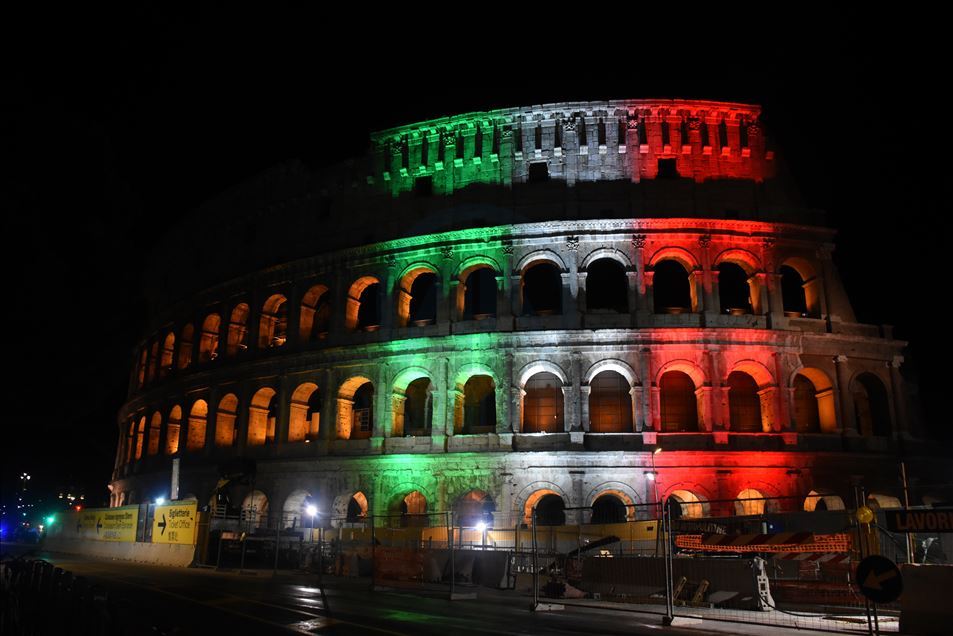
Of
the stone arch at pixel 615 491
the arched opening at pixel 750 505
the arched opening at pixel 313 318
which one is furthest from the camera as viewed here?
the arched opening at pixel 313 318

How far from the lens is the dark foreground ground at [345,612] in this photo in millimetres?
10656

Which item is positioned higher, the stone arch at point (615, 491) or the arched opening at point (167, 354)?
the arched opening at point (167, 354)

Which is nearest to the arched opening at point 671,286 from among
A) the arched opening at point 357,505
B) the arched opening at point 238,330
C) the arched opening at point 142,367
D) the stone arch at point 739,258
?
the stone arch at point 739,258

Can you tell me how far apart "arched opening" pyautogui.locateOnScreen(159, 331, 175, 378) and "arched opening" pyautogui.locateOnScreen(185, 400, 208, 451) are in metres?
4.97

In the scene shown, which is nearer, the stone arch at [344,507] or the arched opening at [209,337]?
the stone arch at [344,507]

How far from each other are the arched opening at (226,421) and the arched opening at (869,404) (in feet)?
85.1

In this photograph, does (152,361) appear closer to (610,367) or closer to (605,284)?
(605,284)

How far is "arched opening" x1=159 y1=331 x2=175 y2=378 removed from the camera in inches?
1516

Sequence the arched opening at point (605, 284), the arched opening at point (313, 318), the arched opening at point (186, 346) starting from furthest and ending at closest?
the arched opening at point (186, 346) < the arched opening at point (605, 284) < the arched opening at point (313, 318)

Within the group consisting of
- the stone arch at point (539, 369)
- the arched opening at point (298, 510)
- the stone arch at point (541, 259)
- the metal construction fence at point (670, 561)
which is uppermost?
the stone arch at point (541, 259)

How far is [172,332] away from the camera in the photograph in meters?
38.4

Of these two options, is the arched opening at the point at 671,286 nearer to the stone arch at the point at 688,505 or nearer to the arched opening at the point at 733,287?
the arched opening at the point at 733,287

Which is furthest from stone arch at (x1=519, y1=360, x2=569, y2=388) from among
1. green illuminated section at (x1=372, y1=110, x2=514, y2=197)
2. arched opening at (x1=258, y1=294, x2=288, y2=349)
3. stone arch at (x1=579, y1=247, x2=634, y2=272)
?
arched opening at (x1=258, y1=294, x2=288, y2=349)

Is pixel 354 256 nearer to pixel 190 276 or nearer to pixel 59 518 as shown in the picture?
pixel 190 276
